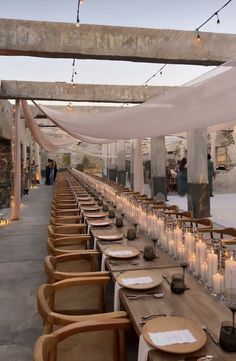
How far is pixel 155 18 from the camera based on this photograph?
595 cm

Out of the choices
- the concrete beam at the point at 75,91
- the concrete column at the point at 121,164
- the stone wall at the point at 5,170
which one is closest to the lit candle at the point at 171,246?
the concrete beam at the point at 75,91

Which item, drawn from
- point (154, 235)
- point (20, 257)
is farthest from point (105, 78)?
point (154, 235)

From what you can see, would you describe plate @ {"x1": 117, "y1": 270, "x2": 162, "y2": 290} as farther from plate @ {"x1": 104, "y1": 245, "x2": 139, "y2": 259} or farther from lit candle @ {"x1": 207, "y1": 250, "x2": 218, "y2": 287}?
plate @ {"x1": 104, "y1": 245, "x2": 139, "y2": 259}

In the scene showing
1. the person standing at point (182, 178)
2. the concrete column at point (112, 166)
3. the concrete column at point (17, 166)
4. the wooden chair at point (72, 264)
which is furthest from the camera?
the concrete column at point (112, 166)

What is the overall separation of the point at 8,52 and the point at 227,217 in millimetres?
5703

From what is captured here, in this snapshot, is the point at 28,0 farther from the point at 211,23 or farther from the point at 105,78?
the point at 105,78

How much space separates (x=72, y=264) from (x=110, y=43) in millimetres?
3486

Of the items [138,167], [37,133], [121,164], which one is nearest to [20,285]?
[37,133]

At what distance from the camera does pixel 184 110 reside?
11.2 ft

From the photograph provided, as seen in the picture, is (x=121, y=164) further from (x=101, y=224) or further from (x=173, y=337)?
(x=173, y=337)

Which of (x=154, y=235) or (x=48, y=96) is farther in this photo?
(x=48, y=96)

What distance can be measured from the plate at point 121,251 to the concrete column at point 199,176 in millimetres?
5718

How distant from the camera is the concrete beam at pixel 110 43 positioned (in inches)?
210

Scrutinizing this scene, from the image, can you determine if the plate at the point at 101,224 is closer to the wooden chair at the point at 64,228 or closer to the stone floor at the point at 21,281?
the wooden chair at the point at 64,228
